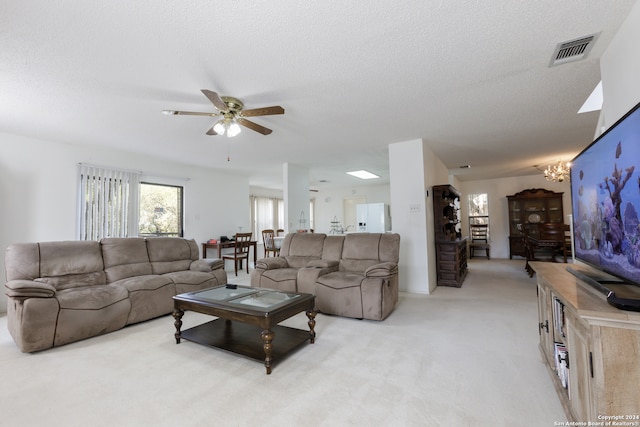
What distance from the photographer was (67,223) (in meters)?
4.39

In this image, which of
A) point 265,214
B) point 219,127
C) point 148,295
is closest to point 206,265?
point 148,295

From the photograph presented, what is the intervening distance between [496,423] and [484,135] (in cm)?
395

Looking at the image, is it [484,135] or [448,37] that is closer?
[448,37]

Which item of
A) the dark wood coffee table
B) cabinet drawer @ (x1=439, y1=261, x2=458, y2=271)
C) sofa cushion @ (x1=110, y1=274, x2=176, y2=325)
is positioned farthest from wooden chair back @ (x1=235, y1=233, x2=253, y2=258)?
cabinet drawer @ (x1=439, y1=261, x2=458, y2=271)

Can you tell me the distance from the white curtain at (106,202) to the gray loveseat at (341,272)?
2624mm

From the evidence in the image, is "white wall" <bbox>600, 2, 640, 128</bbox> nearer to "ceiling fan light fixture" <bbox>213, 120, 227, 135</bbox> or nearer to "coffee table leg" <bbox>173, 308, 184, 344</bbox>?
"ceiling fan light fixture" <bbox>213, 120, 227, 135</bbox>

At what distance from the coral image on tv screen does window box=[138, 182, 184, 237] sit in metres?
6.18

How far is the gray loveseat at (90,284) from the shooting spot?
2596mm

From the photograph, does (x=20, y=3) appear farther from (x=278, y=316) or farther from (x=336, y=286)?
(x=336, y=286)

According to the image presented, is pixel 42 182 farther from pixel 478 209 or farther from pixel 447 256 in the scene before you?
pixel 478 209

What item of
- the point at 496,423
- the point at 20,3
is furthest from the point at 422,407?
the point at 20,3

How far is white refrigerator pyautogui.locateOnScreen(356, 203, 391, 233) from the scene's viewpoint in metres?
8.17

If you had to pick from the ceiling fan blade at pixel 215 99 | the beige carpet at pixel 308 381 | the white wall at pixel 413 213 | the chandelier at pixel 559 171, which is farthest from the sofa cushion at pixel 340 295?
the chandelier at pixel 559 171

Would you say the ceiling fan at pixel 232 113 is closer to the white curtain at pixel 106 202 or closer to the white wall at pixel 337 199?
the white curtain at pixel 106 202
